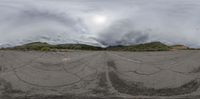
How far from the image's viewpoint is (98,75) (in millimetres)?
8719

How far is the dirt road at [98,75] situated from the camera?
336 inches

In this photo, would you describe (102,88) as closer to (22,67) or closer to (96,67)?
(96,67)

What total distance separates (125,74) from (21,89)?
252 cm

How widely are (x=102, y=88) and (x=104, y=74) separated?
35cm

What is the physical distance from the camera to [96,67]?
8773 mm

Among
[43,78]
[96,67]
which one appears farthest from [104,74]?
[43,78]

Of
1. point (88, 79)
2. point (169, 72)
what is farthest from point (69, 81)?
point (169, 72)

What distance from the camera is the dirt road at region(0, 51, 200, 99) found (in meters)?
8.53

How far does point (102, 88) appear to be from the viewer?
339 inches

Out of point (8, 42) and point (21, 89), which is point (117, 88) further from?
point (8, 42)

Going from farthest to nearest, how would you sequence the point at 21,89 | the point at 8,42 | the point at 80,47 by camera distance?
the point at 8,42, the point at 80,47, the point at 21,89

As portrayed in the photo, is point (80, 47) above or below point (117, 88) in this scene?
above

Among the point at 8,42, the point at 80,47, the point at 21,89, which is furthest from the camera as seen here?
the point at 8,42

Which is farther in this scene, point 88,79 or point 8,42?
point 8,42
